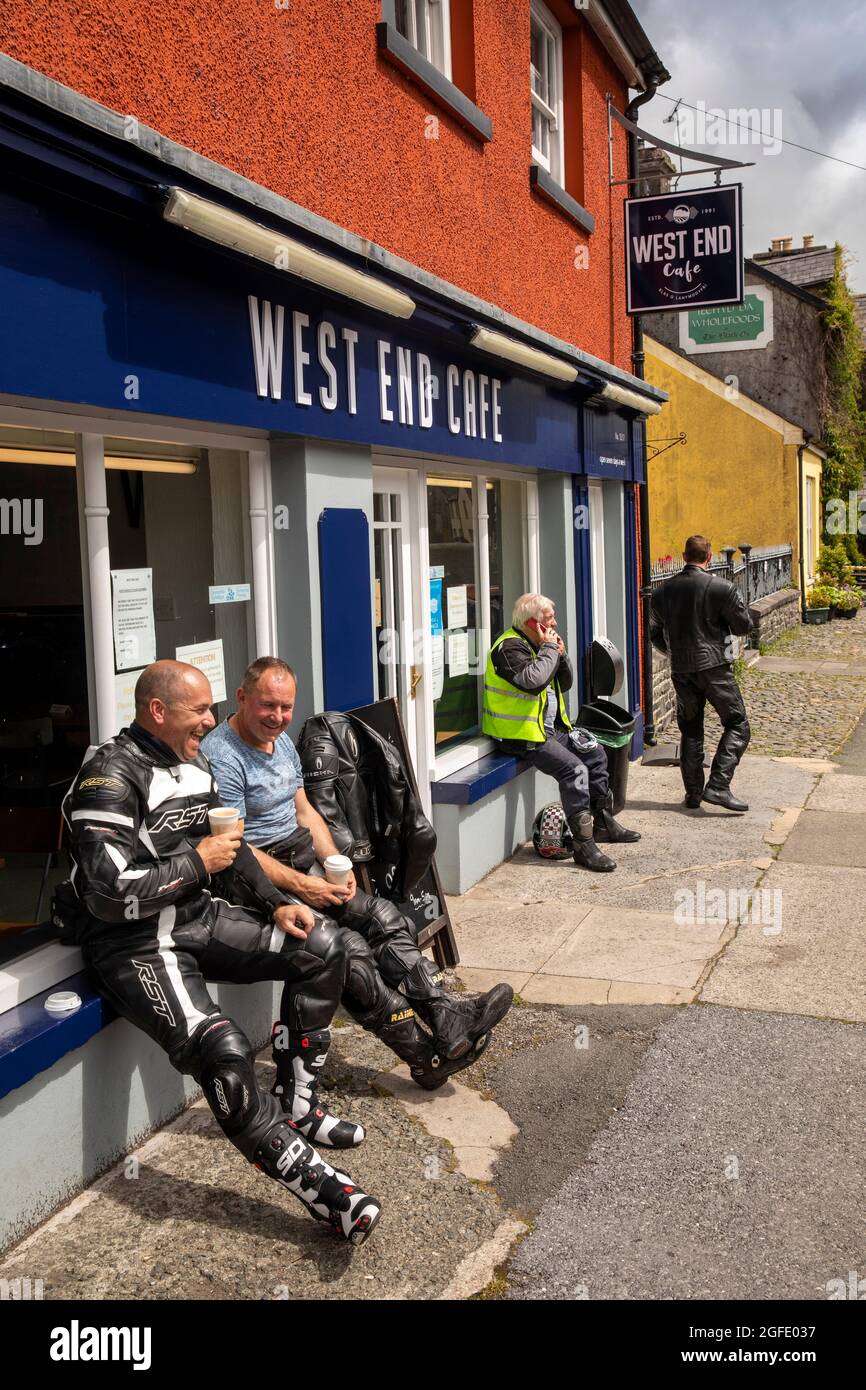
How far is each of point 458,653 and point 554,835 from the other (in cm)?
137

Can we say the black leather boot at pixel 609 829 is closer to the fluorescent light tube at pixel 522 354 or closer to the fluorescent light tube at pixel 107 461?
the fluorescent light tube at pixel 522 354

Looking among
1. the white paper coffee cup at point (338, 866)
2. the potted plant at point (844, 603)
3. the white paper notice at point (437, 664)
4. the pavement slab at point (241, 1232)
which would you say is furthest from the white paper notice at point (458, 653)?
the potted plant at point (844, 603)

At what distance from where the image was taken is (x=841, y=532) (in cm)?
3114

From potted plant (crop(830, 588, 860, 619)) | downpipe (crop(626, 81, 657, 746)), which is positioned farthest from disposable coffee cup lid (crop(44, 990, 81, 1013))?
potted plant (crop(830, 588, 860, 619))

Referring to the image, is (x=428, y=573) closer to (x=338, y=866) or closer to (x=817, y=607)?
(x=338, y=866)

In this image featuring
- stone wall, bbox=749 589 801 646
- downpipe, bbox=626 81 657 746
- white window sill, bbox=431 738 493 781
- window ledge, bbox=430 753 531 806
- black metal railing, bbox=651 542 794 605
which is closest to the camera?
window ledge, bbox=430 753 531 806

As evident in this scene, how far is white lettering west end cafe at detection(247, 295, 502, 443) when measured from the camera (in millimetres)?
5262

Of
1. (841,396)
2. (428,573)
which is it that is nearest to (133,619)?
(428,573)

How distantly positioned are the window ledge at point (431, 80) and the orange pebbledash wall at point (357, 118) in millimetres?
58

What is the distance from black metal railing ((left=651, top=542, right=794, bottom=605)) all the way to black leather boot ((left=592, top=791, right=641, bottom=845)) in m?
8.31

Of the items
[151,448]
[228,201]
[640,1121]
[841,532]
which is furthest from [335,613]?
[841,532]

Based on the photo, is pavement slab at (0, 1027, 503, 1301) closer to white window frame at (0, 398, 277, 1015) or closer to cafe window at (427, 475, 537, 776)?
white window frame at (0, 398, 277, 1015)

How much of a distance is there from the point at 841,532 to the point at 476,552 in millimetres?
24690
